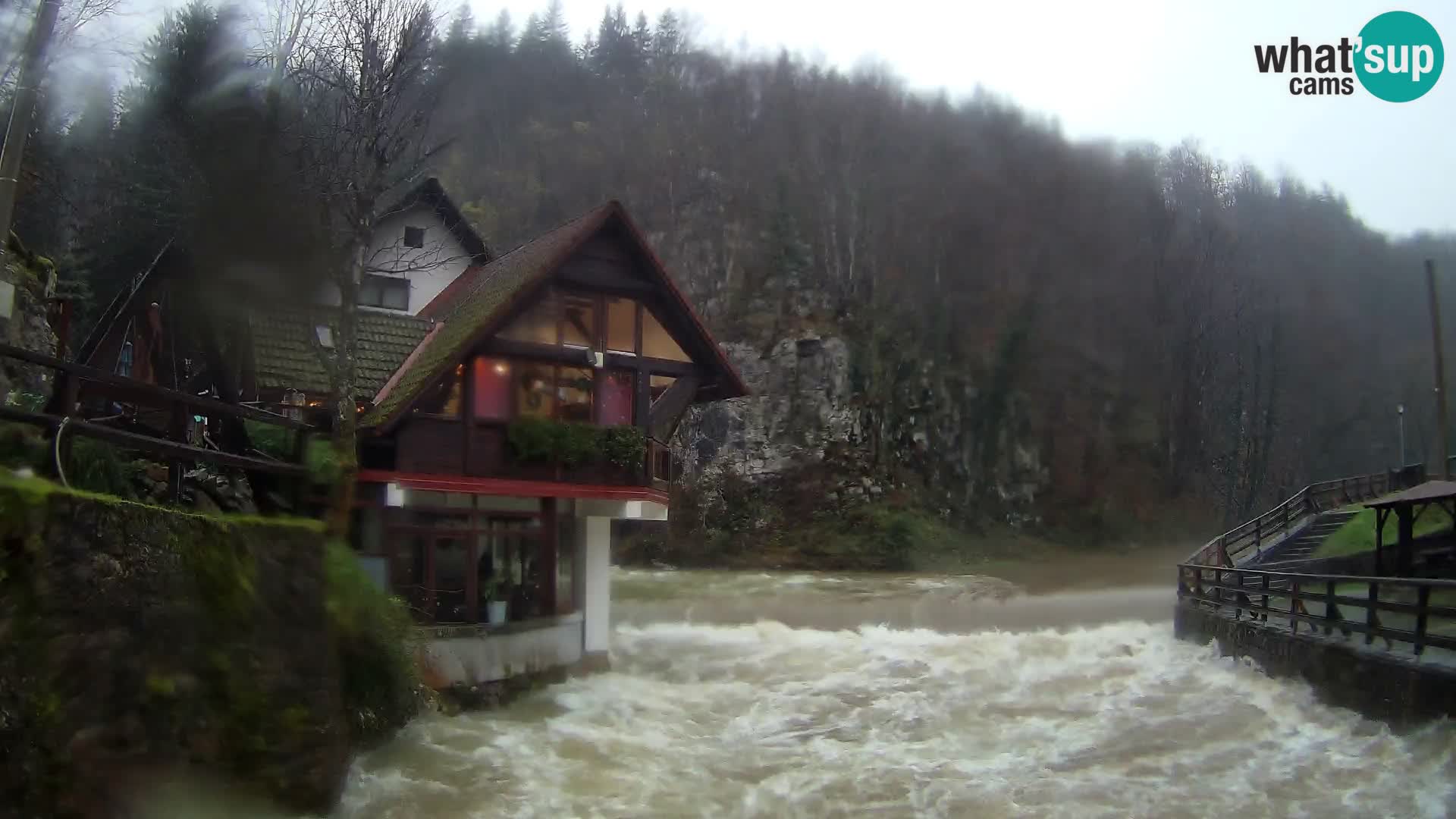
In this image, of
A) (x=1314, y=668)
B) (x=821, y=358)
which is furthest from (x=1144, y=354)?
(x=1314, y=668)

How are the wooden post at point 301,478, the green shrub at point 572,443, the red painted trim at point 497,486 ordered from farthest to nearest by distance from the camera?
the green shrub at point 572,443, the red painted trim at point 497,486, the wooden post at point 301,478

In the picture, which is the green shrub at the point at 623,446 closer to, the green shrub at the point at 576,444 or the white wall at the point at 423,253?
the green shrub at the point at 576,444

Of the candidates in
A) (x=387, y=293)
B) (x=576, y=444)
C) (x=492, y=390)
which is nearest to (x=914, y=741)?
(x=576, y=444)

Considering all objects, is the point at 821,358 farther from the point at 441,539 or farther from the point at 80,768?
the point at 80,768

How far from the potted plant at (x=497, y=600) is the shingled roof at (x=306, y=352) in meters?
4.10

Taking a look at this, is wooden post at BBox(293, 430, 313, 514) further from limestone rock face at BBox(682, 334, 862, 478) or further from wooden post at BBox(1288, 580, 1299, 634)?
limestone rock face at BBox(682, 334, 862, 478)

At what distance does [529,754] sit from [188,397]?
6.32 metres

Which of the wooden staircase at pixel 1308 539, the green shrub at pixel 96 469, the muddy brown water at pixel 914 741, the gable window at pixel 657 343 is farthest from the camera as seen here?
the wooden staircase at pixel 1308 539

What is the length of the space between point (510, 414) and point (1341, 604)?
13546 millimetres

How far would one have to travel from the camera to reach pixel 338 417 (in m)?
14.9

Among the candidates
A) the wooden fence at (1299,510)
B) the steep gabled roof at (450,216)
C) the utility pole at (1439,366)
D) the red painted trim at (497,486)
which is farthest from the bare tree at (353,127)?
the utility pole at (1439,366)

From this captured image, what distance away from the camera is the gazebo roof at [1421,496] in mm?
17250

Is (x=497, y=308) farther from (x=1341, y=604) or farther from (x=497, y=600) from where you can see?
(x=1341, y=604)

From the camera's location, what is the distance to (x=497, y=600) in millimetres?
18047
